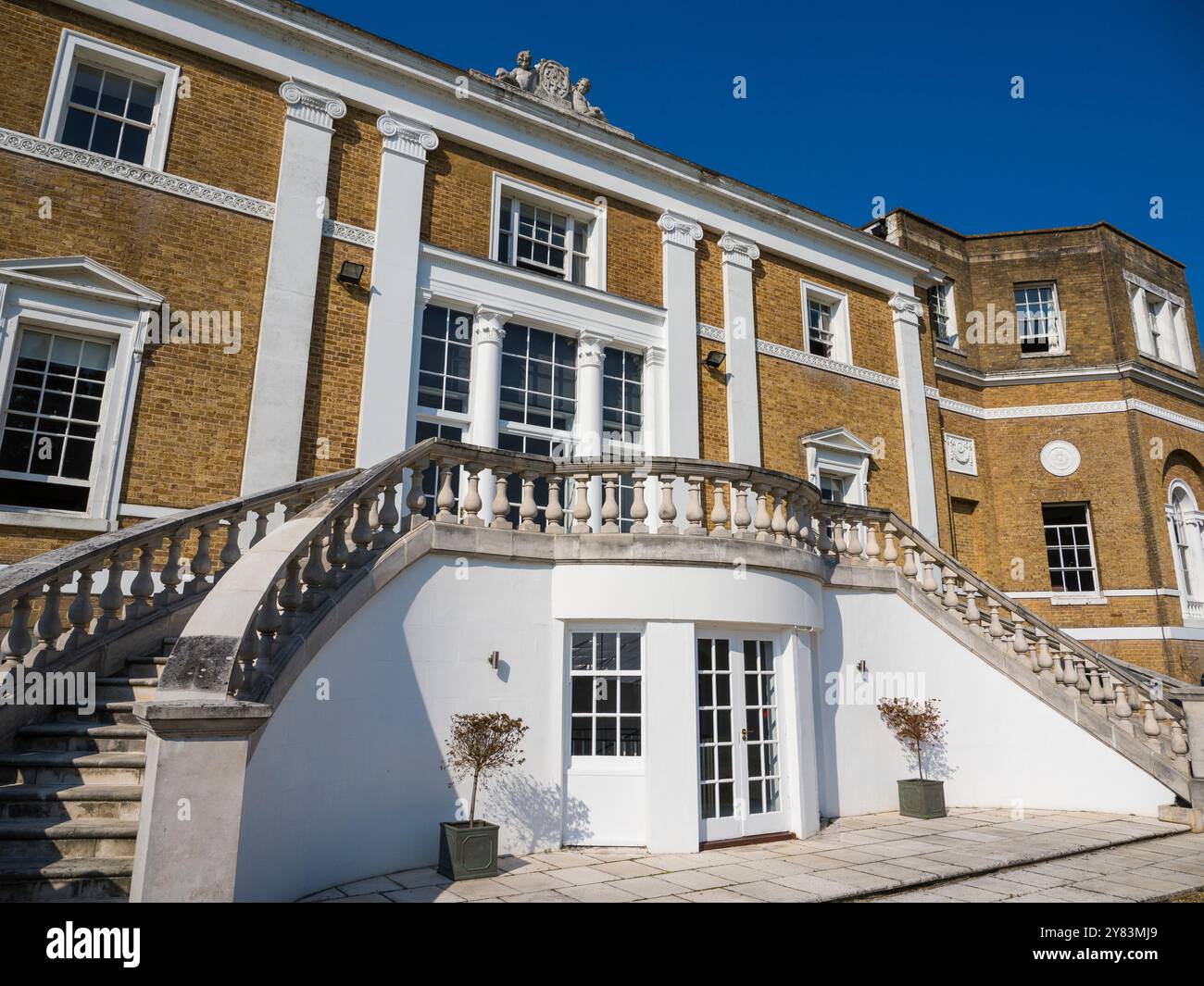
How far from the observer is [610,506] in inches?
292

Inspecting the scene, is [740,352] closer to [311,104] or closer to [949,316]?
[311,104]

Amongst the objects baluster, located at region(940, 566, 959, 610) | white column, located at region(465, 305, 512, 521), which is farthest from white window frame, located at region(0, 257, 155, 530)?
baluster, located at region(940, 566, 959, 610)

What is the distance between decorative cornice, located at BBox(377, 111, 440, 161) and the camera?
413 inches

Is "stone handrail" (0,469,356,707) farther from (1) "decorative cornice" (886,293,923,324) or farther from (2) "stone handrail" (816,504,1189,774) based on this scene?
(1) "decorative cornice" (886,293,923,324)

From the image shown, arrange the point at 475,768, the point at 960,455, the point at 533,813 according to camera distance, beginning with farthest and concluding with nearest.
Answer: the point at 960,455
the point at 533,813
the point at 475,768

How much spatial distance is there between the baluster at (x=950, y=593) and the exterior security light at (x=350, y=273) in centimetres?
837

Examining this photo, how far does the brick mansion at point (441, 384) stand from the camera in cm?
702

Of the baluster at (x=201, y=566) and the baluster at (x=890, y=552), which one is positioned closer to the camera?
the baluster at (x=201, y=566)

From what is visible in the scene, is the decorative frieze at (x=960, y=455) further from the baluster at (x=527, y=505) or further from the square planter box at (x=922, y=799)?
the baluster at (x=527, y=505)

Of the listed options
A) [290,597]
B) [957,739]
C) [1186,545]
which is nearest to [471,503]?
[290,597]

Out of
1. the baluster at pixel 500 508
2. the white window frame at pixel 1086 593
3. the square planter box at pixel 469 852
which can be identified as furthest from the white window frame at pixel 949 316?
the square planter box at pixel 469 852

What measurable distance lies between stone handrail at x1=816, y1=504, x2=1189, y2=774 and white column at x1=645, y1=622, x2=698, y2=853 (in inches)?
128

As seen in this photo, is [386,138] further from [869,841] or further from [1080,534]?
[1080,534]

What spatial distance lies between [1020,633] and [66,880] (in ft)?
32.2
